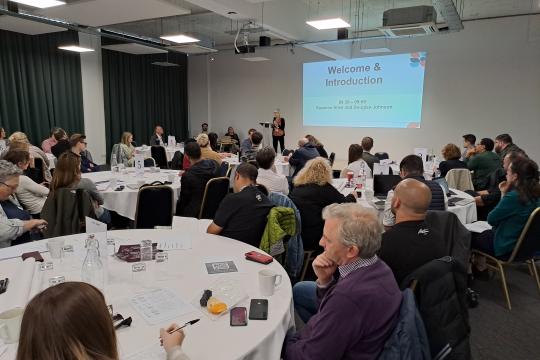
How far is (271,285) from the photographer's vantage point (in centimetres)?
181

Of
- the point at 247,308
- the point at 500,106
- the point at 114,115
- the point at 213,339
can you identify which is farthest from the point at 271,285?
the point at 114,115

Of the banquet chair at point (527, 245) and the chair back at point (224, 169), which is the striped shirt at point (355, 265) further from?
the chair back at point (224, 169)

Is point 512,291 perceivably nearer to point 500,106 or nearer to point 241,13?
point 241,13

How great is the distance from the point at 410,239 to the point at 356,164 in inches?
121

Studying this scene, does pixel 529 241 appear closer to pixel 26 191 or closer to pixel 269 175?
pixel 269 175

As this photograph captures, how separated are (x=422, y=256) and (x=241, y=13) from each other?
5585mm

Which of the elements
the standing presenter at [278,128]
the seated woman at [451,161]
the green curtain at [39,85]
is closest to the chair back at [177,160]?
the green curtain at [39,85]

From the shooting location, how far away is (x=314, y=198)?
11.2 ft

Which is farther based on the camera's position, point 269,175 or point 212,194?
point 269,175

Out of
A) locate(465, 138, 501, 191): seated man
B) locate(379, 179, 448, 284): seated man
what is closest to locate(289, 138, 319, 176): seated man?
locate(465, 138, 501, 191): seated man

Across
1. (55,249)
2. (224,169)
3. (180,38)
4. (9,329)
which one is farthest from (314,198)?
(180,38)

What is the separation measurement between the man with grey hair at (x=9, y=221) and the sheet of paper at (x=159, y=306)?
4.91 ft

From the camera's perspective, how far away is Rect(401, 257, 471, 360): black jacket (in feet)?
5.30

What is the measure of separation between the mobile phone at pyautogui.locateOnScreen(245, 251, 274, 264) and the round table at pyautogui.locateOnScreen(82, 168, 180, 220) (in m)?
2.37
